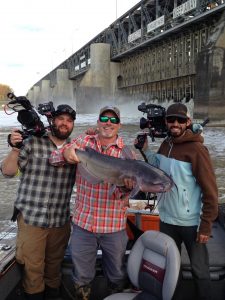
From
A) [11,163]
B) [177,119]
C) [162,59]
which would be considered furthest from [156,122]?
[162,59]

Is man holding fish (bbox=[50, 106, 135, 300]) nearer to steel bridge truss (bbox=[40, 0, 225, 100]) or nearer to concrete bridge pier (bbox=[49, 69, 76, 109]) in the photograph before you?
steel bridge truss (bbox=[40, 0, 225, 100])

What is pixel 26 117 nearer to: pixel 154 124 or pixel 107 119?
pixel 107 119

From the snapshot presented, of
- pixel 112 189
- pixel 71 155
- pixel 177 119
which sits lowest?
pixel 112 189

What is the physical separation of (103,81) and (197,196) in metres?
39.9

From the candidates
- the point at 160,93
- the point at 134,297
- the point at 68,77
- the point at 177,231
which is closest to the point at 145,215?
the point at 177,231

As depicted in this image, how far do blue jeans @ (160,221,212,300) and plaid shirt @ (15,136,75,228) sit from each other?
1049mm

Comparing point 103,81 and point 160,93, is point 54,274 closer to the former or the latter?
point 160,93

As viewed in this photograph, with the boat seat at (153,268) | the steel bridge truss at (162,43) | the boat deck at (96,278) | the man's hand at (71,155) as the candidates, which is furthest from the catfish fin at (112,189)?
the steel bridge truss at (162,43)

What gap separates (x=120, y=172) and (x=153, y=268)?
82 cm

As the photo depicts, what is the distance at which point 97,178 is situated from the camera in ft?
10.4

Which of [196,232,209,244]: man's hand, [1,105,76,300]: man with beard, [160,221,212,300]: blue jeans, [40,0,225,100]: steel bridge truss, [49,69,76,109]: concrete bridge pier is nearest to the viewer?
[196,232,209,244]: man's hand

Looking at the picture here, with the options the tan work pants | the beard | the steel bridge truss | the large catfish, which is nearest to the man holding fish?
the large catfish

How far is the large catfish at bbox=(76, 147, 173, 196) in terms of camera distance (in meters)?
2.88

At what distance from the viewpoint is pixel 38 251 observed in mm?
3562
